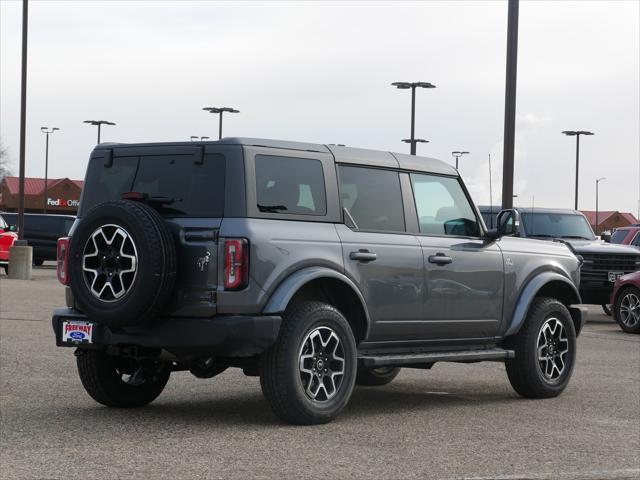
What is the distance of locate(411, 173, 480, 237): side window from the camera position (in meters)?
9.84

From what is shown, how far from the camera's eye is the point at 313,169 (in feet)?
29.3

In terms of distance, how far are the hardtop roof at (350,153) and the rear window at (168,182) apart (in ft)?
0.33

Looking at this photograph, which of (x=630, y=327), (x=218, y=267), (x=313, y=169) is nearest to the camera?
(x=218, y=267)

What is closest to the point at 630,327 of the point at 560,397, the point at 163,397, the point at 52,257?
the point at 560,397

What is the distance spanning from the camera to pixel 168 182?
864 centimetres

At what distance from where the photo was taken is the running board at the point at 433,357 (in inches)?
→ 356

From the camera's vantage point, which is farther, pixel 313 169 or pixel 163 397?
pixel 163 397

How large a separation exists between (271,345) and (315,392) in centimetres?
55

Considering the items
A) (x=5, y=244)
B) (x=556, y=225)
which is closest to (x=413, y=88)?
(x=5, y=244)

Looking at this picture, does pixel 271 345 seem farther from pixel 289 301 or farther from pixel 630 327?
pixel 630 327

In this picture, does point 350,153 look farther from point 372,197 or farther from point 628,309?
point 628,309

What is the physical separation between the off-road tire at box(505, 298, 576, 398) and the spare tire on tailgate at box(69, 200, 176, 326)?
355 cm

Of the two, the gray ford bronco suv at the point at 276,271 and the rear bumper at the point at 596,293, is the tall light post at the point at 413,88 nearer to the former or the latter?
the rear bumper at the point at 596,293

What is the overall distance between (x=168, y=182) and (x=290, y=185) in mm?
853
